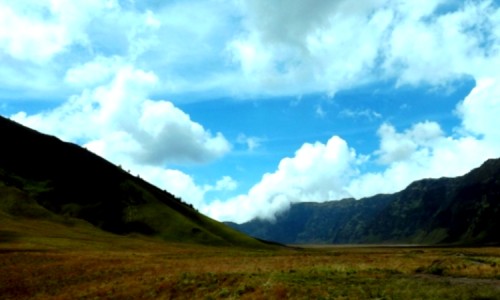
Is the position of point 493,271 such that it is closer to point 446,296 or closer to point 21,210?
point 446,296

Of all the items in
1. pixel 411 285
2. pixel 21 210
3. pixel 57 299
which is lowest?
pixel 57 299

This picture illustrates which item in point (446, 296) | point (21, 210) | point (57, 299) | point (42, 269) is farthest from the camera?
point (21, 210)

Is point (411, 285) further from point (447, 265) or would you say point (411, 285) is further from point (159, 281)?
point (159, 281)

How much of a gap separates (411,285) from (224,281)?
13.0 m

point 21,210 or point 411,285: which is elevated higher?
point 21,210

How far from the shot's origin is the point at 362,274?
Answer: 113 ft

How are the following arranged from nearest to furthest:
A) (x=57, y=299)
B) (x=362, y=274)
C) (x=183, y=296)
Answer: (x=183, y=296) < (x=362, y=274) < (x=57, y=299)

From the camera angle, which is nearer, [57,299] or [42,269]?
[57,299]

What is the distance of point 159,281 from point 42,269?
22739mm

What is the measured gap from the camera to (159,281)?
1471 inches

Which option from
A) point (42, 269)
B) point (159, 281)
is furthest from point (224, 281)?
point (42, 269)

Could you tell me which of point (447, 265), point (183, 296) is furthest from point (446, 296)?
point (183, 296)

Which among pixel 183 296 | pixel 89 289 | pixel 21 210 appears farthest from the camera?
pixel 21 210

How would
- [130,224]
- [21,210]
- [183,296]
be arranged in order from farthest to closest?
[130,224], [21,210], [183,296]
